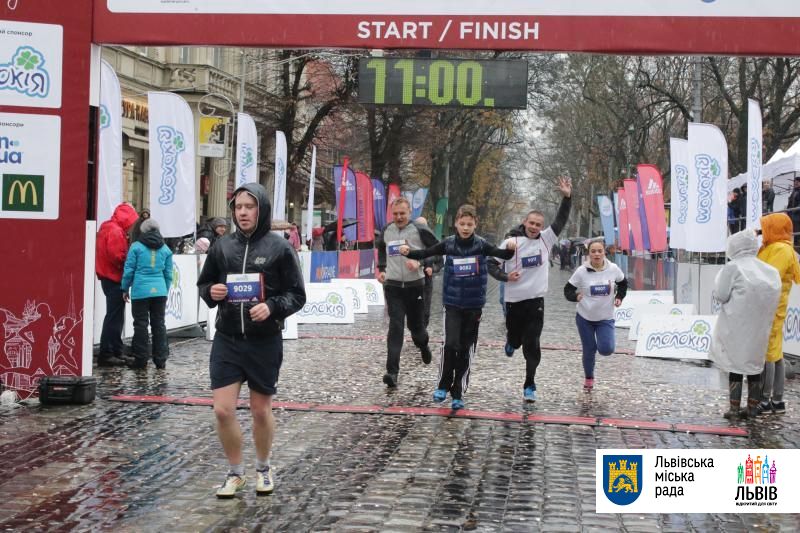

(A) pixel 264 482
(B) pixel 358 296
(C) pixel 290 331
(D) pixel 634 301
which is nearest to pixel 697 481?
(A) pixel 264 482

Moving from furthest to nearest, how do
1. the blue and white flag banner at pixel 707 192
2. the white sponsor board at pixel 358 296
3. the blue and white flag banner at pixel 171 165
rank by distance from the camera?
the white sponsor board at pixel 358 296
the blue and white flag banner at pixel 707 192
the blue and white flag banner at pixel 171 165

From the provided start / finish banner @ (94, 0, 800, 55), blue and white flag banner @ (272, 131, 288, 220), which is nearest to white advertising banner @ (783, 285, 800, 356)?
start / finish banner @ (94, 0, 800, 55)

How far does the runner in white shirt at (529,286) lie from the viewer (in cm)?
1084

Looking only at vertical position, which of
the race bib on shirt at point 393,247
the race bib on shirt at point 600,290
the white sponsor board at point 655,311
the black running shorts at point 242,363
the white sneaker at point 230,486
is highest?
the race bib on shirt at point 393,247

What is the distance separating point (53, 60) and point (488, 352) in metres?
7.98

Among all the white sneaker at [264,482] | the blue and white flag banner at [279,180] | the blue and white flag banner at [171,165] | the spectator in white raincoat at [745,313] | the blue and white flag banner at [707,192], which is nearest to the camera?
the white sneaker at [264,482]

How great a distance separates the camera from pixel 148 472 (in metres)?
7.33

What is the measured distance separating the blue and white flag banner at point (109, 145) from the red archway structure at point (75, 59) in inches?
165

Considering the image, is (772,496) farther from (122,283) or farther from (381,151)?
(381,151)

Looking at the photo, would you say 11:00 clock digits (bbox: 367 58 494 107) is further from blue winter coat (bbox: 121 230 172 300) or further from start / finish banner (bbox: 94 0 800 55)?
blue winter coat (bbox: 121 230 172 300)

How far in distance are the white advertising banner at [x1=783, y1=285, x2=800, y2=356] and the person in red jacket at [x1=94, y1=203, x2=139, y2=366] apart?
8.77 meters

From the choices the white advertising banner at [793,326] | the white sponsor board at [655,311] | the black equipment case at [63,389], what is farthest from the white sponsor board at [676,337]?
the black equipment case at [63,389]

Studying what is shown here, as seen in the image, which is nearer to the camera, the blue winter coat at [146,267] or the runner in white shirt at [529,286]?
the runner in white shirt at [529,286]

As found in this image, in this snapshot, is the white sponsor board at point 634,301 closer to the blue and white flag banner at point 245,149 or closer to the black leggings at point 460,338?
the blue and white flag banner at point 245,149
